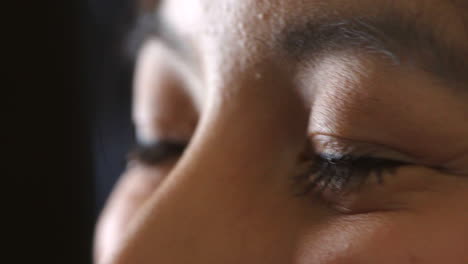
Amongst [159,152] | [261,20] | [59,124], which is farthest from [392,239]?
[59,124]

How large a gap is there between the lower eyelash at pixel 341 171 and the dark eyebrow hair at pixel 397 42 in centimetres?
7

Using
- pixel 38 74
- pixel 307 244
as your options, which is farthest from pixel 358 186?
pixel 38 74

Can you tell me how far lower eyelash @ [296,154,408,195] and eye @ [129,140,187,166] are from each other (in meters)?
0.27

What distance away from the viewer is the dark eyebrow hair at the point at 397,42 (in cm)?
34

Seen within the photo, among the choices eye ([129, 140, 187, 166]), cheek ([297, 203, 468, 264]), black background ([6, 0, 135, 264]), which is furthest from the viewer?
black background ([6, 0, 135, 264])

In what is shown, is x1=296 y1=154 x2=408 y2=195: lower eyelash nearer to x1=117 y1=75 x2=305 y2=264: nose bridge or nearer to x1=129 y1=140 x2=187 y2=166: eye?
x1=117 y1=75 x2=305 y2=264: nose bridge

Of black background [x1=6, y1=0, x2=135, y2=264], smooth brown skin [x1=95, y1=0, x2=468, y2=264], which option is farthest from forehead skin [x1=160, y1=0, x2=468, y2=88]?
black background [x1=6, y1=0, x2=135, y2=264]

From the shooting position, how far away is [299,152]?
1.34 ft

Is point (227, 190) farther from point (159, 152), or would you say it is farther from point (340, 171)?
point (159, 152)

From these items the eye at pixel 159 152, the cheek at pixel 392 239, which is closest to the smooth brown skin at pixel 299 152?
the cheek at pixel 392 239

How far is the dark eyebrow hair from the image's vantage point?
344 mm

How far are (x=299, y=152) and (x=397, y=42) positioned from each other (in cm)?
11

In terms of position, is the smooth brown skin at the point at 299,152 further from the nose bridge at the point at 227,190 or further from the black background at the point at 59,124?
the black background at the point at 59,124

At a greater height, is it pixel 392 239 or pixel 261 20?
pixel 261 20
